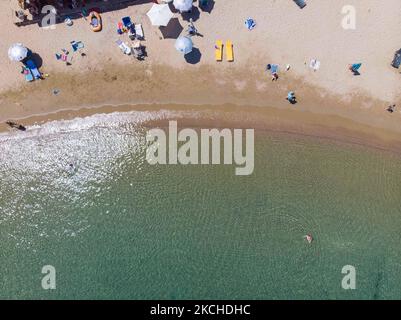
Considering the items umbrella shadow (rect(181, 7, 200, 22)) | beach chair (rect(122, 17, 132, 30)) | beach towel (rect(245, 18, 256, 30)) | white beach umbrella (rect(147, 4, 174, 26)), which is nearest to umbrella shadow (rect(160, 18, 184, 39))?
umbrella shadow (rect(181, 7, 200, 22))

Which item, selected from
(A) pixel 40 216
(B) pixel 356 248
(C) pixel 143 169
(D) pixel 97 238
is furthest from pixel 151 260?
(B) pixel 356 248

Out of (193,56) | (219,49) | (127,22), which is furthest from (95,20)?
(219,49)

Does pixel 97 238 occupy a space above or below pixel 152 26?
below

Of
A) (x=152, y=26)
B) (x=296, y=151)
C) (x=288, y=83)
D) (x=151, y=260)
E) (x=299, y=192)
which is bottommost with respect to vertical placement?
(x=151, y=260)

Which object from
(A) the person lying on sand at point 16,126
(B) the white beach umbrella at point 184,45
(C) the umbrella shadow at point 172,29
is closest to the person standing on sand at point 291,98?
(B) the white beach umbrella at point 184,45

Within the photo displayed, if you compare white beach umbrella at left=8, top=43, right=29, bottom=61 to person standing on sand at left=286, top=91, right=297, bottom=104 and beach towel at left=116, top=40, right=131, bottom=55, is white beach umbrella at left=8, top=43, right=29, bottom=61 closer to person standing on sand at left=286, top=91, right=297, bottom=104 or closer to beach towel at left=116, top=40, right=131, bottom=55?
beach towel at left=116, top=40, right=131, bottom=55
